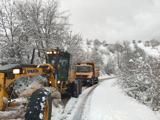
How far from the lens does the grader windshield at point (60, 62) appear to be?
1927 centimetres

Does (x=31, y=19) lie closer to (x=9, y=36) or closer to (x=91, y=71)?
(x=9, y=36)

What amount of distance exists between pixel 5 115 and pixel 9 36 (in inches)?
988

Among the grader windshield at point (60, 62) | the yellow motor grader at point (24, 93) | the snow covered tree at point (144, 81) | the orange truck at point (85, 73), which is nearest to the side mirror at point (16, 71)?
the yellow motor grader at point (24, 93)

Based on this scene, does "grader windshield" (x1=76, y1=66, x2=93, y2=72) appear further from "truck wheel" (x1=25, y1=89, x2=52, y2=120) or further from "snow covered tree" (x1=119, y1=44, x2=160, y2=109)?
"truck wheel" (x1=25, y1=89, x2=52, y2=120)

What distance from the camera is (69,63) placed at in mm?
21047

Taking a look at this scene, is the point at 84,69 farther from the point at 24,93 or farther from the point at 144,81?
the point at 24,93

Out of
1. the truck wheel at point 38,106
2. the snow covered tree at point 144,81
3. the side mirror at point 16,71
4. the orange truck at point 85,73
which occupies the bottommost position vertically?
the orange truck at point 85,73

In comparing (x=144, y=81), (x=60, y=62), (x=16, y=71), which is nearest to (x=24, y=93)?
(x=16, y=71)

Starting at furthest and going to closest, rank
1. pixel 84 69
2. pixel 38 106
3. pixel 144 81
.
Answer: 1. pixel 84 69
2. pixel 144 81
3. pixel 38 106

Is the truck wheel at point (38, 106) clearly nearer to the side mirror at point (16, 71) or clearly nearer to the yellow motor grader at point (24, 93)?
the yellow motor grader at point (24, 93)

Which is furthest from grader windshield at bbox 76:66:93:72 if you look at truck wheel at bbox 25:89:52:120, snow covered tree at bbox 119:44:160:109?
truck wheel at bbox 25:89:52:120

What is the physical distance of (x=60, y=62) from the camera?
64.5 feet

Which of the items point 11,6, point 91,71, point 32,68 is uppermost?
point 11,6

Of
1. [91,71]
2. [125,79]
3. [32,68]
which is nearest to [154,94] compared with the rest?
[125,79]
